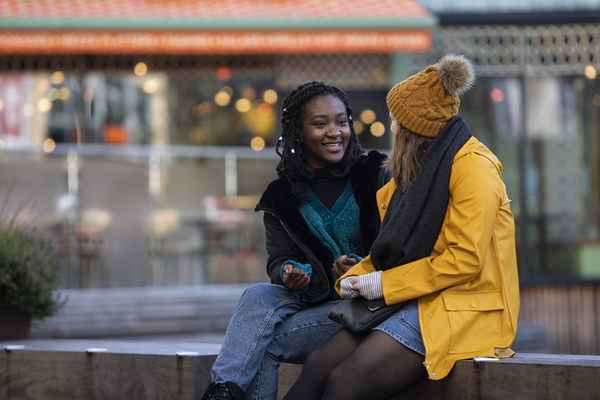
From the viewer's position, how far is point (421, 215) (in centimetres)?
258

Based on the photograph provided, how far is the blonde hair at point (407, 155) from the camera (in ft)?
8.70

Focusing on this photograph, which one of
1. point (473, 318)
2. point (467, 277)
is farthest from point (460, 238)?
point (473, 318)

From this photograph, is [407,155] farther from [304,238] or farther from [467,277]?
[304,238]

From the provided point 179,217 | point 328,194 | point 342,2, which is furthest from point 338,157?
point 342,2

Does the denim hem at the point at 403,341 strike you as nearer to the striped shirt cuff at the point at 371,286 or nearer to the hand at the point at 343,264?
the striped shirt cuff at the point at 371,286

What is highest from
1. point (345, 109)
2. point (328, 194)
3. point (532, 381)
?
point (345, 109)

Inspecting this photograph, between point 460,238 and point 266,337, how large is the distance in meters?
0.96

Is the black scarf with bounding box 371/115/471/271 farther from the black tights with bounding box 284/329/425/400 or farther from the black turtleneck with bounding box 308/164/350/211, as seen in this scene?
the black turtleneck with bounding box 308/164/350/211

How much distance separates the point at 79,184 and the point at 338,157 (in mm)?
5013

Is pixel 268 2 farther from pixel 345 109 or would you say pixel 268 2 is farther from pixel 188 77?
pixel 345 109

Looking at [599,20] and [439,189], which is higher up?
[599,20]

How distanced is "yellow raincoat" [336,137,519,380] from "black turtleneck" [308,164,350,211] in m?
0.81

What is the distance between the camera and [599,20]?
798 cm

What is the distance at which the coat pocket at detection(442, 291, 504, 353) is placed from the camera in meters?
2.46
